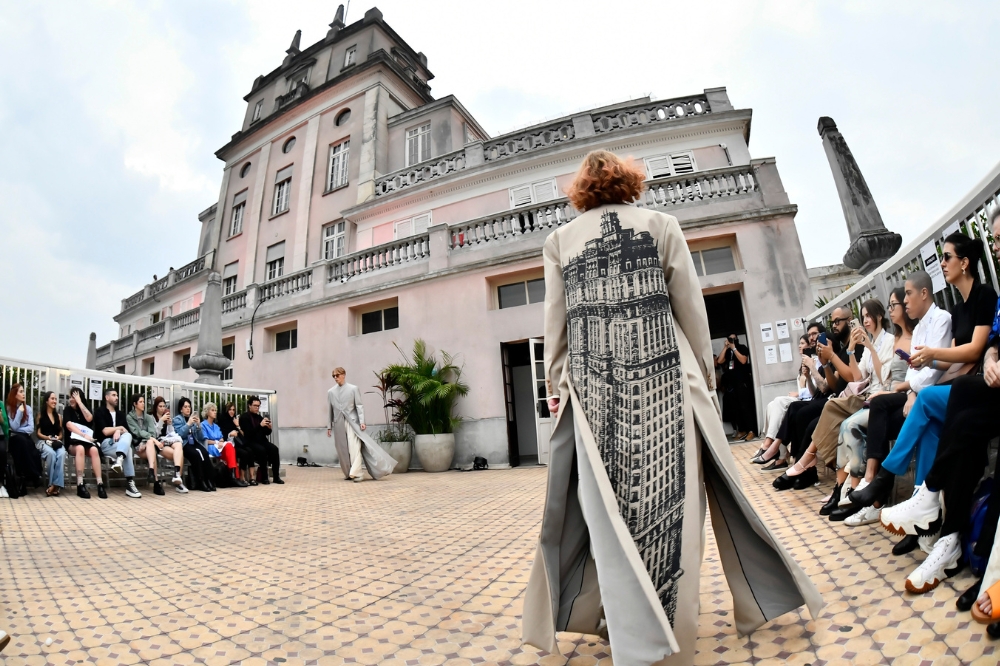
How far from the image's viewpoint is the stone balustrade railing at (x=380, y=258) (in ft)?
37.5

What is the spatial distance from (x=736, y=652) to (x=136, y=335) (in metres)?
22.6

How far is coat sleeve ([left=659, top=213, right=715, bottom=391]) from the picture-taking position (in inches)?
69.6

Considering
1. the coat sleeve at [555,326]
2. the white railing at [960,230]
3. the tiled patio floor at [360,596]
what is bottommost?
the tiled patio floor at [360,596]

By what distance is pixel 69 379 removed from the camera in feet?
21.4

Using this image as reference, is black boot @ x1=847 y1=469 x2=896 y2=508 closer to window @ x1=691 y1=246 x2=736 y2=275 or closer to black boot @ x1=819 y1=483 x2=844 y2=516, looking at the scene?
black boot @ x1=819 y1=483 x2=844 y2=516

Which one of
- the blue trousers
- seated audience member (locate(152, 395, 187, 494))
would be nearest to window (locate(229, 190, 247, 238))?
seated audience member (locate(152, 395, 187, 494))

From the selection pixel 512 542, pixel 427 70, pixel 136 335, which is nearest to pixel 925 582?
pixel 512 542

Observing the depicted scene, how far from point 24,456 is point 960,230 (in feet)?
28.5

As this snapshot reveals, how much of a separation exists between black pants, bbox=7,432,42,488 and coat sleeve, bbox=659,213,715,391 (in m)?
7.04

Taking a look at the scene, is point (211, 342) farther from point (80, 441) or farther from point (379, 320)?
point (80, 441)

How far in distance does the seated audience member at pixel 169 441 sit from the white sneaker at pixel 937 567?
7.56 meters

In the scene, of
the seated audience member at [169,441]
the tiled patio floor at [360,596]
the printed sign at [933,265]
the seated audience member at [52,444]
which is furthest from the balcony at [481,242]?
the tiled patio floor at [360,596]

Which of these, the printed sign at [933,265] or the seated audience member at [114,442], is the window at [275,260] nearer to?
the seated audience member at [114,442]

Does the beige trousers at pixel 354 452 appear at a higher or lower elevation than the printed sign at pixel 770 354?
lower
